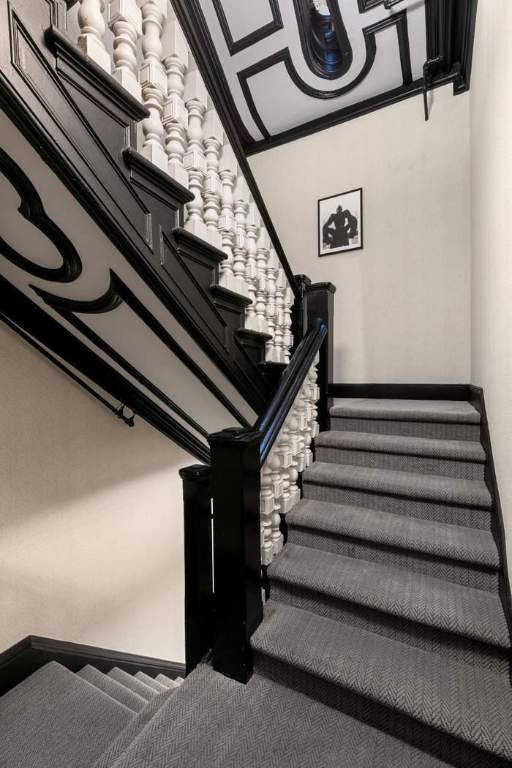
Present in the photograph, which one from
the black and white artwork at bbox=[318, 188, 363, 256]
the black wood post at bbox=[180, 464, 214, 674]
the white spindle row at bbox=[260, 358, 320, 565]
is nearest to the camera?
the black wood post at bbox=[180, 464, 214, 674]

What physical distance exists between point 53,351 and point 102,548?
1371 millimetres

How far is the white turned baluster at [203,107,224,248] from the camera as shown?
139 centimetres

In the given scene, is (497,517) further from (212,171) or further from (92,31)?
(92,31)

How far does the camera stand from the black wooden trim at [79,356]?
1.74 metres

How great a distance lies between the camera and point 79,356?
6.62 ft

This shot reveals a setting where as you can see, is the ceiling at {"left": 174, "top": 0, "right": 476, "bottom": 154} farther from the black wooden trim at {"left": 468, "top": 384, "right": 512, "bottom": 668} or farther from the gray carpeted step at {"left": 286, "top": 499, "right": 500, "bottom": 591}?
the gray carpeted step at {"left": 286, "top": 499, "right": 500, "bottom": 591}

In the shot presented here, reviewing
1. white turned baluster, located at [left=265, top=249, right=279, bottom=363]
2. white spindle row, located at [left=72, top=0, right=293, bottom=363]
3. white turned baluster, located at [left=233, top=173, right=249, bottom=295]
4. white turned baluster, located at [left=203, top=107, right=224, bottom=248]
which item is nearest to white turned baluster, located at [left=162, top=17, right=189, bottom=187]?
white spindle row, located at [left=72, top=0, right=293, bottom=363]

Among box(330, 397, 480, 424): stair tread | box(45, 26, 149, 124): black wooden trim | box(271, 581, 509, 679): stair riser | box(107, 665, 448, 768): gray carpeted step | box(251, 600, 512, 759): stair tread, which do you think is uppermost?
box(45, 26, 149, 124): black wooden trim

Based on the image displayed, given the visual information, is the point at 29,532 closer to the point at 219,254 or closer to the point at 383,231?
the point at 219,254

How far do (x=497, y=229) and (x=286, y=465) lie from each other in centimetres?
127

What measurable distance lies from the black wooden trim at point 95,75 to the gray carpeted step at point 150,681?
2.80 metres

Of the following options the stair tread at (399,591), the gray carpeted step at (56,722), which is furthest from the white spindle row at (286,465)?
the gray carpeted step at (56,722)

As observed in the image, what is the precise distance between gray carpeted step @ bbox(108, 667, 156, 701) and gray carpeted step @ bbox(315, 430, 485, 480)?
61.5 inches

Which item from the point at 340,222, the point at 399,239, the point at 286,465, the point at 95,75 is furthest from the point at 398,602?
the point at 340,222
